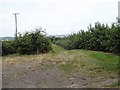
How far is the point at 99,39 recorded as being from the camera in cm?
1497

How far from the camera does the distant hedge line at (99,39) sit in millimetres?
Answer: 13031

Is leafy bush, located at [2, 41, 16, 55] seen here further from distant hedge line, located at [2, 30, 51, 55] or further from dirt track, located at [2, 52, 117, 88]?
dirt track, located at [2, 52, 117, 88]

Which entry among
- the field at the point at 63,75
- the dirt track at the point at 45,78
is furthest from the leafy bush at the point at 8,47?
the dirt track at the point at 45,78

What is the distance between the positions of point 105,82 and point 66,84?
94 centimetres

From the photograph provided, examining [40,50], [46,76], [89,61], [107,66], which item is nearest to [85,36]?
[40,50]

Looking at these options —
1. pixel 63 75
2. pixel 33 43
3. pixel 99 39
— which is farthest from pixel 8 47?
pixel 63 75

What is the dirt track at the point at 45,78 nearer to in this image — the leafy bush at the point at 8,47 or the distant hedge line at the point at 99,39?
the distant hedge line at the point at 99,39

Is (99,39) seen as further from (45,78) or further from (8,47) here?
(45,78)

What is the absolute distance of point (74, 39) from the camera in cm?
1803

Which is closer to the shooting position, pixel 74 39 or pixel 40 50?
pixel 40 50

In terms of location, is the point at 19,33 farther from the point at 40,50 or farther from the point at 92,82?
the point at 92,82

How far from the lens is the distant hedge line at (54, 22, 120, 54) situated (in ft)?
42.8

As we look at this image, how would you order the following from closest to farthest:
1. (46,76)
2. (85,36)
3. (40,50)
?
(46,76), (40,50), (85,36)

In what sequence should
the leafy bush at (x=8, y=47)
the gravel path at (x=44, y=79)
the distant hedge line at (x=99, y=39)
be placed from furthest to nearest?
the leafy bush at (x=8, y=47) < the distant hedge line at (x=99, y=39) < the gravel path at (x=44, y=79)
